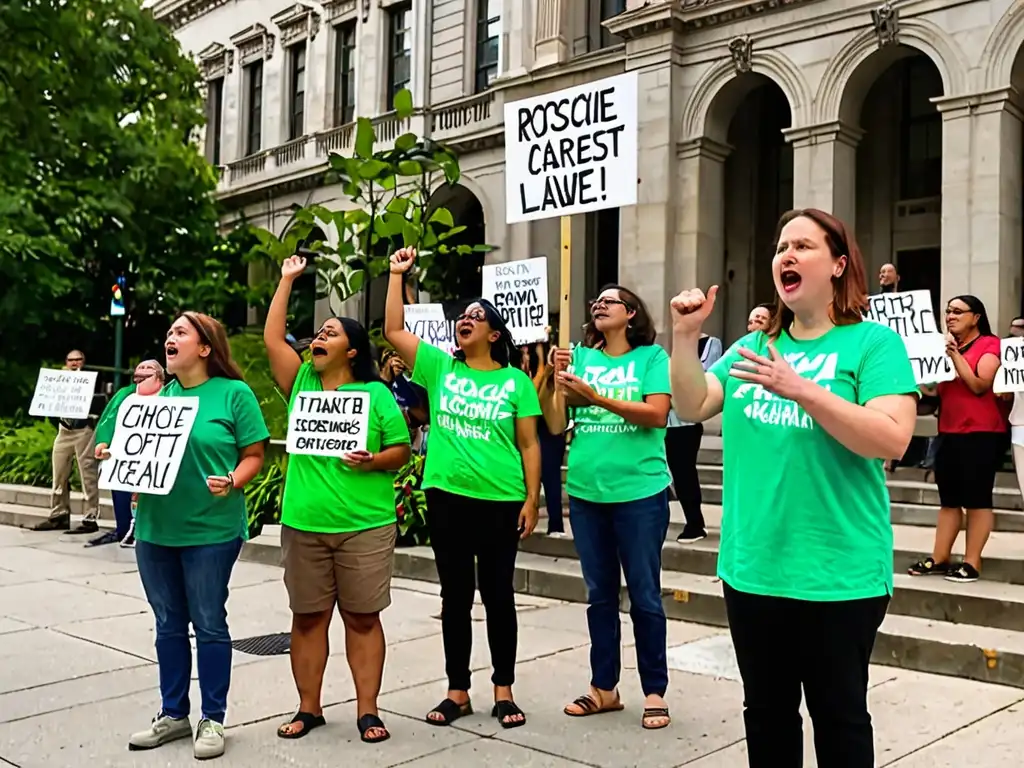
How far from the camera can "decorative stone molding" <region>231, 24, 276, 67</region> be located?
97.6 ft

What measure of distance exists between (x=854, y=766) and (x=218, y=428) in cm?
312

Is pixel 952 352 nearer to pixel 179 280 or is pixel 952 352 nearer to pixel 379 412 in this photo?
pixel 379 412

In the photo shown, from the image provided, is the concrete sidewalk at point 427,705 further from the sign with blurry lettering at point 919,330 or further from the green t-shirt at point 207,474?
the sign with blurry lettering at point 919,330

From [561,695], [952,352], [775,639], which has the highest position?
[952,352]

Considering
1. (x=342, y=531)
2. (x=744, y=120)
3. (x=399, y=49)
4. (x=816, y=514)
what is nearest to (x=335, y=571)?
(x=342, y=531)

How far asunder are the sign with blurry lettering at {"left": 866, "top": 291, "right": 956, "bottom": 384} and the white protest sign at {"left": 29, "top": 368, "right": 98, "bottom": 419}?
345 inches

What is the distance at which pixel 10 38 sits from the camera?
19688 mm

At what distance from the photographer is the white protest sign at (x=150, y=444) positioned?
4738 mm

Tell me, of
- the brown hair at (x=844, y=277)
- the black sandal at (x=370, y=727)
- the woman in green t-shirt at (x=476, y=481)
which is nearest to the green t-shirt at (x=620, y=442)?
the woman in green t-shirt at (x=476, y=481)

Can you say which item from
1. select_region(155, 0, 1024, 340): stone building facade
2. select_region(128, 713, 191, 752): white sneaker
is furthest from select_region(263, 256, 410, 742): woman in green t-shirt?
select_region(155, 0, 1024, 340): stone building facade

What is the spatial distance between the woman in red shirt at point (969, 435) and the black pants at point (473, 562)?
3571mm

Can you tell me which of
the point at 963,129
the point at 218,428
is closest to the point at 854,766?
the point at 218,428

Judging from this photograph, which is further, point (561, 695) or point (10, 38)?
point (10, 38)

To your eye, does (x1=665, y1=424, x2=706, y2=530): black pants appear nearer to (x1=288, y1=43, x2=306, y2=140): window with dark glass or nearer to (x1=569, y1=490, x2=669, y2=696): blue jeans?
(x1=569, y1=490, x2=669, y2=696): blue jeans
